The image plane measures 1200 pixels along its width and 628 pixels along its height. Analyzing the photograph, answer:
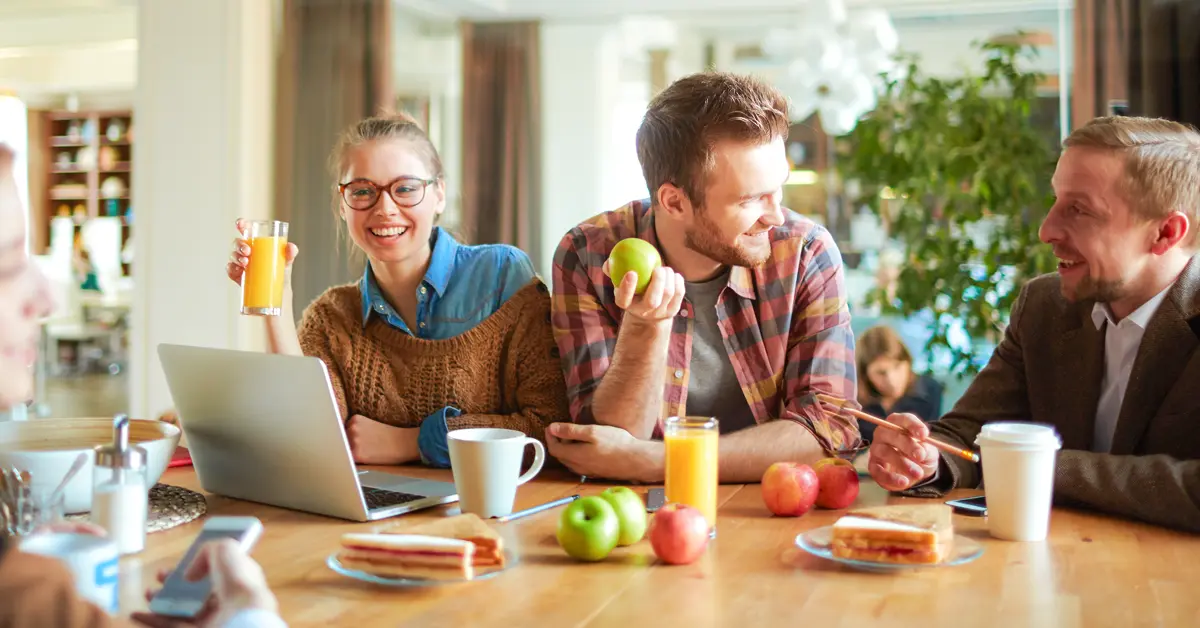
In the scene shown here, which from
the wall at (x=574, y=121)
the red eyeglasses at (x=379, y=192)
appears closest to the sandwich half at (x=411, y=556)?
the red eyeglasses at (x=379, y=192)

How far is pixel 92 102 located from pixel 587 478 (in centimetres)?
1080

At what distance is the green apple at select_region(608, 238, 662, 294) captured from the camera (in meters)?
1.63

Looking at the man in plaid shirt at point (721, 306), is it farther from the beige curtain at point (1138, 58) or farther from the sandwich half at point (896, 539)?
the beige curtain at point (1138, 58)

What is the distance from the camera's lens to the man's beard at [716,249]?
1.85m

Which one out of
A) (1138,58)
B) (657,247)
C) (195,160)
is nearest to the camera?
(657,247)

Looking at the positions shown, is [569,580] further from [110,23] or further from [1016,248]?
[110,23]

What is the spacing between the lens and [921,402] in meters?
3.80

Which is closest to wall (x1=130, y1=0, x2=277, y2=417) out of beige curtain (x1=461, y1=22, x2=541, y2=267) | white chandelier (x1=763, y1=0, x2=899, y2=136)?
beige curtain (x1=461, y1=22, x2=541, y2=267)

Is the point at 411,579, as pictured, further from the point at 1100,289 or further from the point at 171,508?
the point at 1100,289

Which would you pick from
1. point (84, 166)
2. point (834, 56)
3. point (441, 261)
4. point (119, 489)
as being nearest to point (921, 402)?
point (834, 56)

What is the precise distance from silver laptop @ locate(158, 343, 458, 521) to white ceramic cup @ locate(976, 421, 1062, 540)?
728mm

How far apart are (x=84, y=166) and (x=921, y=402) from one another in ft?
32.5

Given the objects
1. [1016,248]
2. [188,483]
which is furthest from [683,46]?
[188,483]

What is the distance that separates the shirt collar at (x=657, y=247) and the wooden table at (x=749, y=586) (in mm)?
579
